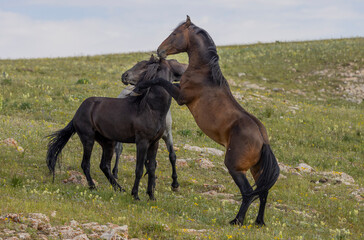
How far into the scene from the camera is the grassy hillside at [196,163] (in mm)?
7762

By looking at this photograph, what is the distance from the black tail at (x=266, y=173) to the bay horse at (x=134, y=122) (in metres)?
2.40

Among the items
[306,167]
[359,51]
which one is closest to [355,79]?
[359,51]

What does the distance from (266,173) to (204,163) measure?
535cm

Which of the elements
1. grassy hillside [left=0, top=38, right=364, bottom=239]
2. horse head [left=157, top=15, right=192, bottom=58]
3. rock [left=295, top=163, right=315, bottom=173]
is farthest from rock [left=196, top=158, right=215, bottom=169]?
horse head [left=157, top=15, right=192, bottom=58]

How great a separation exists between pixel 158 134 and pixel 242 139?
209 cm

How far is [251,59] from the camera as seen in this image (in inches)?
1468

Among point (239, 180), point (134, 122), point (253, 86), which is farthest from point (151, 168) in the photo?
point (253, 86)

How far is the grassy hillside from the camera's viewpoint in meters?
7.76

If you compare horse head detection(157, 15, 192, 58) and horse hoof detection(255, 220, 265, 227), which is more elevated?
horse head detection(157, 15, 192, 58)

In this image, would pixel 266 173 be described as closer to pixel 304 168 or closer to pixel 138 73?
pixel 138 73

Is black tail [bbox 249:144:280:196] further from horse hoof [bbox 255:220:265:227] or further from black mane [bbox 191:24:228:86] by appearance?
black mane [bbox 191:24:228:86]

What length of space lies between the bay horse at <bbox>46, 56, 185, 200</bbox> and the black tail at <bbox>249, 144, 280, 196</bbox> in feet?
7.87

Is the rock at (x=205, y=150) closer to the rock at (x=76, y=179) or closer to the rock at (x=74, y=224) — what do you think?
the rock at (x=76, y=179)

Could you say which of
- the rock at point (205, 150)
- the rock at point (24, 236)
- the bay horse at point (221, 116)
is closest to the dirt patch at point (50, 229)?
the rock at point (24, 236)
